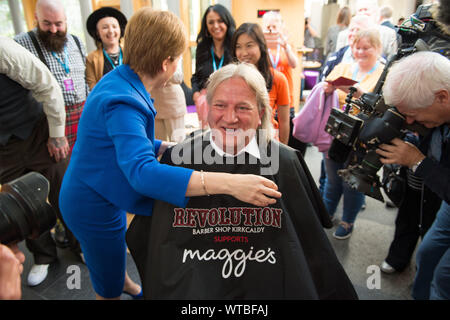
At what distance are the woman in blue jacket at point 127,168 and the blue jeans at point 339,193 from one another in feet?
4.69

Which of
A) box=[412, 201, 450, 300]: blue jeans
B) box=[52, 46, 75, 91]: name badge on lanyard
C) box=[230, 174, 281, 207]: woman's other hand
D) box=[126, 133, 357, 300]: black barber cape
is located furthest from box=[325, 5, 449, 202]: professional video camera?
box=[52, 46, 75, 91]: name badge on lanyard

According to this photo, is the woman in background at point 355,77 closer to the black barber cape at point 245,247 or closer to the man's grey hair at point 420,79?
the man's grey hair at point 420,79

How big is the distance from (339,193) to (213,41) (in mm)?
1788

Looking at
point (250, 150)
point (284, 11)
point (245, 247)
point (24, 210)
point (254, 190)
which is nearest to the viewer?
point (24, 210)

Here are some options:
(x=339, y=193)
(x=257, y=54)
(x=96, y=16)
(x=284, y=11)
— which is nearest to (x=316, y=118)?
(x=257, y=54)

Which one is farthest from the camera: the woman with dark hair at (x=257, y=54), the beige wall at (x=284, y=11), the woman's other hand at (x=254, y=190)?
the beige wall at (x=284, y=11)

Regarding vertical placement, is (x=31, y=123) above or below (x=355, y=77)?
below

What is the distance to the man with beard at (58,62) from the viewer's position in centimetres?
216

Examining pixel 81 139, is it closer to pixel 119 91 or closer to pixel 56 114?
pixel 119 91

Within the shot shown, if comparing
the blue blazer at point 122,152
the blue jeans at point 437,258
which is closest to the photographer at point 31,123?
the blue blazer at point 122,152

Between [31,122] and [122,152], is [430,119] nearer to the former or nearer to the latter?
[122,152]

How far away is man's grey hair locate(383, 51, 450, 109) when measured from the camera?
123 cm

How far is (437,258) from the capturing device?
1.58 meters

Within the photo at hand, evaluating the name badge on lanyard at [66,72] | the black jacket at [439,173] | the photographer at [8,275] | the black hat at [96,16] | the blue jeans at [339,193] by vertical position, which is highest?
the black hat at [96,16]
